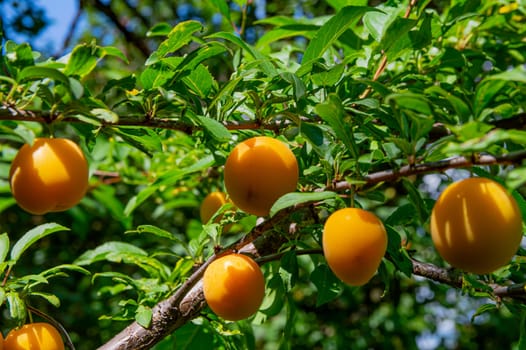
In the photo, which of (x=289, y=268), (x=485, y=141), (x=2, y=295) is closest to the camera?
(x=485, y=141)

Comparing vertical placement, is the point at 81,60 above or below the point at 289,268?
above

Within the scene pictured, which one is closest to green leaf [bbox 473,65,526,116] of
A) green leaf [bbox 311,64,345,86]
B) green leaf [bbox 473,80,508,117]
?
green leaf [bbox 473,80,508,117]

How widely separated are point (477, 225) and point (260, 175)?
0.28 metres

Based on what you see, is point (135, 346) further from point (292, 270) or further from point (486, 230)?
point (486, 230)

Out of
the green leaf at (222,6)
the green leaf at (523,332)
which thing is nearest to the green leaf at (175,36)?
the green leaf at (222,6)

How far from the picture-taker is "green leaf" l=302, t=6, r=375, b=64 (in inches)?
37.2

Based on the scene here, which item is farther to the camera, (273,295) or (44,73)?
(273,295)

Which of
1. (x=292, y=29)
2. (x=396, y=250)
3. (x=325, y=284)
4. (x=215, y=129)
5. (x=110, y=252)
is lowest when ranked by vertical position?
(x=110, y=252)

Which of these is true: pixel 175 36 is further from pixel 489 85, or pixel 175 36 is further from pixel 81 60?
pixel 489 85

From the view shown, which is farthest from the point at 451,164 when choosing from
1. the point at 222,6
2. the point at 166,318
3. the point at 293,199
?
the point at 222,6

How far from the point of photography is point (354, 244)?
750 mm

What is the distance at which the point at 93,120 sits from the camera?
799 millimetres

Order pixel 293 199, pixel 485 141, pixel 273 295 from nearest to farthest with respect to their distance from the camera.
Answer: pixel 485 141, pixel 293 199, pixel 273 295

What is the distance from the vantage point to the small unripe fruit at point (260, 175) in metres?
0.80
